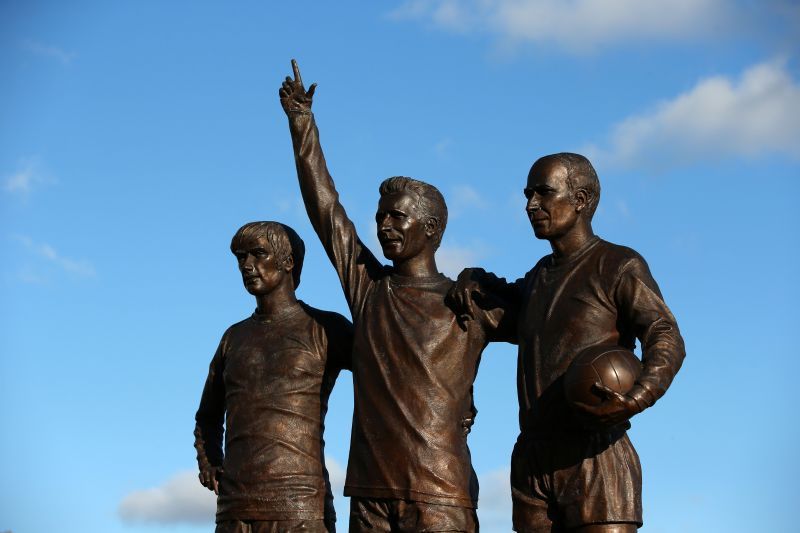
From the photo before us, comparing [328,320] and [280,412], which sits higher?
[328,320]

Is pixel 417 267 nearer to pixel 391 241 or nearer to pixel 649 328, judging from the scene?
pixel 391 241

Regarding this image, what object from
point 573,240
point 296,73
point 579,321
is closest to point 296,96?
point 296,73

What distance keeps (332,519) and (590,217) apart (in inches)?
129

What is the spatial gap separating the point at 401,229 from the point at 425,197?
36 cm

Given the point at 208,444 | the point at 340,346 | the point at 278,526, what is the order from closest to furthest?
the point at 278,526 → the point at 340,346 → the point at 208,444

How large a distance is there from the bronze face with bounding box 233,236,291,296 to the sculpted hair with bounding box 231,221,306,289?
0.12 feet

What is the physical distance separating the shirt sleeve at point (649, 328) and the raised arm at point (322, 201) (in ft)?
7.77

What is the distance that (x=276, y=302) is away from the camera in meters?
13.1

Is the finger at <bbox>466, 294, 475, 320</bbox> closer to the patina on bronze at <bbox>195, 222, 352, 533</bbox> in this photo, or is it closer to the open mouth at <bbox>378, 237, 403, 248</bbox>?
the open mouth at <bbox>378, 237, 403, 248</bbox>

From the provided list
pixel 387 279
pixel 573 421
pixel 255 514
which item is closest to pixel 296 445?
pixel 255 514

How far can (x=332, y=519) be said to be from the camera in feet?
41.3

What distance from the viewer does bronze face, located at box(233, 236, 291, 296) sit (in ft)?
42.8

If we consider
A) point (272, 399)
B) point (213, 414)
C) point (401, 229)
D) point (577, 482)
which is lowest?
point (577, 482)

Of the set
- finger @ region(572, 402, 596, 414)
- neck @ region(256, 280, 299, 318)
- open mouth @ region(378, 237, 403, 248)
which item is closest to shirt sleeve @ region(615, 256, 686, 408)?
finger @ region(572, 402, 596, 414)
